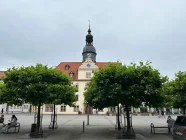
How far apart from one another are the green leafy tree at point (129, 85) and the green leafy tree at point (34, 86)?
2889 millimetres

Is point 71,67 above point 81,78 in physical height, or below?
above

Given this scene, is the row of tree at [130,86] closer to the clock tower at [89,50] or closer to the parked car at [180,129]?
the parked car at [180,129]

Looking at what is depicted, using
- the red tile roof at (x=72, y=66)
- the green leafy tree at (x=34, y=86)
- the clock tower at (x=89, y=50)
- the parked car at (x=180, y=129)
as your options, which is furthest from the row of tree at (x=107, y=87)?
the clock tower at (x=89, y=50)

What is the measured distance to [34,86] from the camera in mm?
15461

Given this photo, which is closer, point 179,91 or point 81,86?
point 179,91

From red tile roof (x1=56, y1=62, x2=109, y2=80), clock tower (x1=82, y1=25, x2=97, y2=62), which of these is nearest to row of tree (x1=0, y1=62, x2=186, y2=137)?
red tile roof (x1=56, y1=62, x2=109, y2=80)

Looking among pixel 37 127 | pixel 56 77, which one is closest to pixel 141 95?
pixel 56 77

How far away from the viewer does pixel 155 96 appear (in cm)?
1580

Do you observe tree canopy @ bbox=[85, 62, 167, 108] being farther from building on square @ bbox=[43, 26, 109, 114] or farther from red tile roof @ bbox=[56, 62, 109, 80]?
red tile roof @ bbox=[56, 62, 109, 80]

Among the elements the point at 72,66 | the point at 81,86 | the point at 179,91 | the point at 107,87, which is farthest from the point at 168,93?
the point at 72,66

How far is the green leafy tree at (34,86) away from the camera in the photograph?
15.8 m

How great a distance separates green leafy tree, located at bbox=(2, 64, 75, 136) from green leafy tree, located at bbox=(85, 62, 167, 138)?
289cm

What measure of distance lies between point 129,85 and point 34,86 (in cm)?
651

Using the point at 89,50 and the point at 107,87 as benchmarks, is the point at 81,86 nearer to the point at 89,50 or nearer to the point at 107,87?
the point at 89,50
